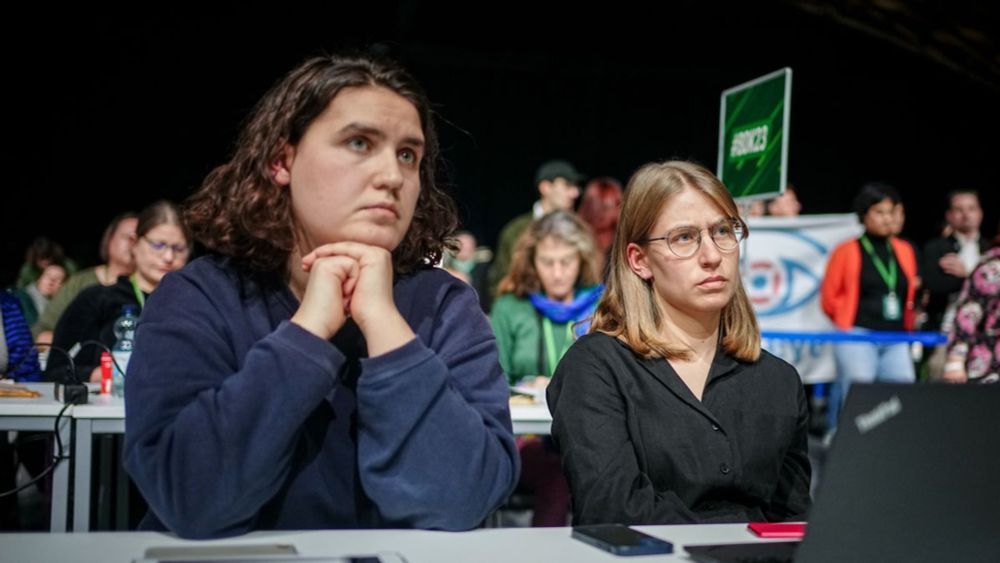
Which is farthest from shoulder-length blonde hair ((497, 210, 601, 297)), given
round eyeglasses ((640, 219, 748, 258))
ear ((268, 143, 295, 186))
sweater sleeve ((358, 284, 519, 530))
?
sweater sleeve ((358, 284, 519, 530))

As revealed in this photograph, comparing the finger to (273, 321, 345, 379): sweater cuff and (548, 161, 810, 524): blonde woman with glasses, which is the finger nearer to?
(273, 321, 345, 379): sweater cuff

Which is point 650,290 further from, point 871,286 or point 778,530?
point 871,286

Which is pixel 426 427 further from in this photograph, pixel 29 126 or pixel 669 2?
pixel 669 2

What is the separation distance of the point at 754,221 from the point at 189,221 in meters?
5.62

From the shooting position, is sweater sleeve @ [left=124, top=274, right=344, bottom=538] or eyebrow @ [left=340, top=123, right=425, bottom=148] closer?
sweater sleeve @ [left=124, top=274, right=344, bottom=538]

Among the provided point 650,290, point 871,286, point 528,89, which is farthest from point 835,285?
point 528,89

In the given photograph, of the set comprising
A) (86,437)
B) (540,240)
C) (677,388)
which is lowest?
(86,437)

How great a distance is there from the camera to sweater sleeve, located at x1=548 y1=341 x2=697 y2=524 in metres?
1.72

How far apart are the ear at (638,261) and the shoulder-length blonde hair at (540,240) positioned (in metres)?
2.10

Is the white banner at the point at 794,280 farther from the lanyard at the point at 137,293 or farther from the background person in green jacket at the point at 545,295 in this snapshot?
the lanyard at the point at 137,293

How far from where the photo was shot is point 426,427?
52.6 inches

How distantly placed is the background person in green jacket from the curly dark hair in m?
2.48

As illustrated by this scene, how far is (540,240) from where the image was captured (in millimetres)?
4199

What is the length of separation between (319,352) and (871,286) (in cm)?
567
